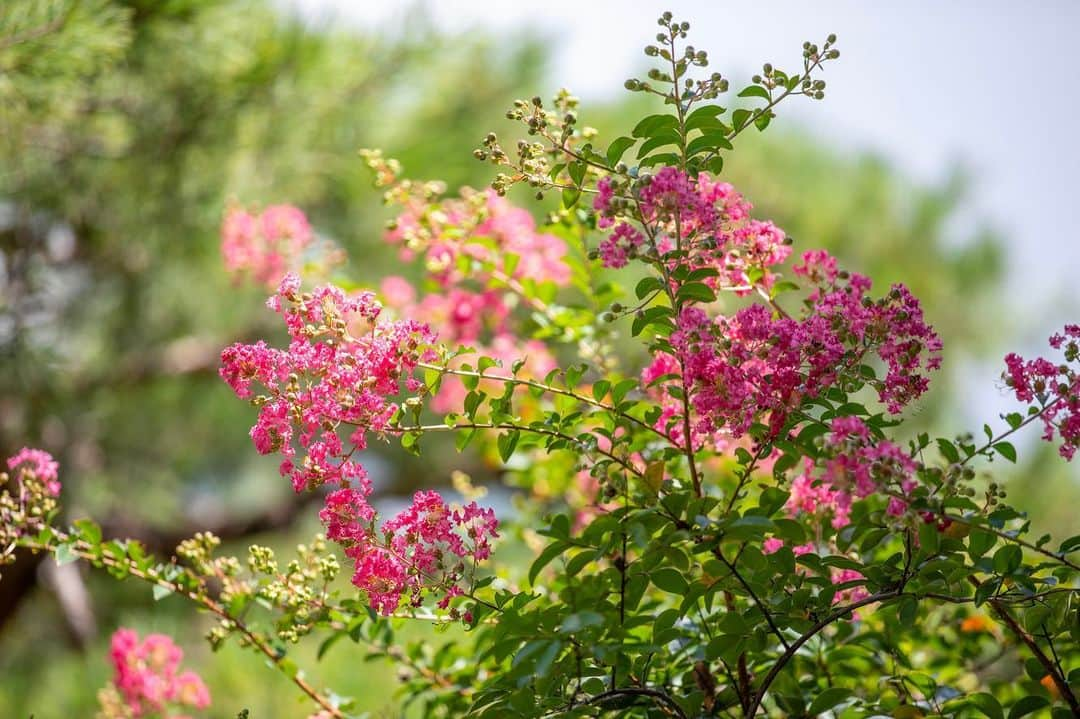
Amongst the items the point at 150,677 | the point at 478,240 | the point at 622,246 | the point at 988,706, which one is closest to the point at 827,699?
the point at 988,706

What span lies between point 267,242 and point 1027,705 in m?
0.93

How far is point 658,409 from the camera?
667mm

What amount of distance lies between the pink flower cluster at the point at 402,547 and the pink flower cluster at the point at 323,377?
0.9 inches

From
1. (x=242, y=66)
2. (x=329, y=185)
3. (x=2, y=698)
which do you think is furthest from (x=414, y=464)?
(x=242, y=66)

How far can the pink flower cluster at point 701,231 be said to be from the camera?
1.85 feet

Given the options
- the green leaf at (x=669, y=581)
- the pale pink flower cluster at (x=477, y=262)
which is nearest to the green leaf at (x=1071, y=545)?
the green leaf at (x=669, y=581)

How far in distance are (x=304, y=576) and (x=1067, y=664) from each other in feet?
1.98

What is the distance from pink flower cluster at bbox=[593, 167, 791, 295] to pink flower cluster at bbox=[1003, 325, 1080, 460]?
0.55ft

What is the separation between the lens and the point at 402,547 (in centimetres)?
60

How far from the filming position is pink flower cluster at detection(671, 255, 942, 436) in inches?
22.9

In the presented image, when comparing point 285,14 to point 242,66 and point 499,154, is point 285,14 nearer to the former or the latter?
point 242,66

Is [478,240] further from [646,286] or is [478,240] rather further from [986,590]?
[986,590]

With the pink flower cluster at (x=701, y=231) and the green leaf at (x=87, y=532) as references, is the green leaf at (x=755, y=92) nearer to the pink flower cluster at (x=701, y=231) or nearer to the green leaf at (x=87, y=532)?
the pink flower cluster at (x=701, y=231)

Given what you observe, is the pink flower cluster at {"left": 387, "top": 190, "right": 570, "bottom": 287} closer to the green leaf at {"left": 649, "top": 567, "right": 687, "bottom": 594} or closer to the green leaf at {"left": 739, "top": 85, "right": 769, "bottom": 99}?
the green leaf at {"left": 739, "top": 85, "right": 769, "bottom": 99}
